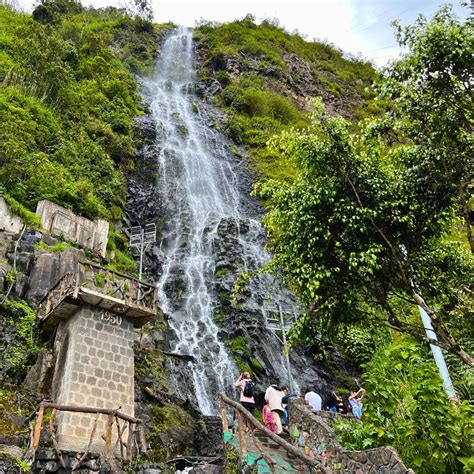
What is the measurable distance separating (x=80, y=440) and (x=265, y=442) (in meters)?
4.47

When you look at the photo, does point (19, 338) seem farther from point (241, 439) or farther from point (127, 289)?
point (241, 439)

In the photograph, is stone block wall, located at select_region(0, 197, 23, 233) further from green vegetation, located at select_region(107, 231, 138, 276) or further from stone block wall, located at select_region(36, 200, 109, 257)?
green vegetation, located at select_region(107, 231, 138, 276)

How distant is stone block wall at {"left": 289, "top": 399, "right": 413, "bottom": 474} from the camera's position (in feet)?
23.7

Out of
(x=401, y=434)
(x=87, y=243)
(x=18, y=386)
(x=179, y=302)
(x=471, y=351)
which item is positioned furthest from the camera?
(x=179, y=302)

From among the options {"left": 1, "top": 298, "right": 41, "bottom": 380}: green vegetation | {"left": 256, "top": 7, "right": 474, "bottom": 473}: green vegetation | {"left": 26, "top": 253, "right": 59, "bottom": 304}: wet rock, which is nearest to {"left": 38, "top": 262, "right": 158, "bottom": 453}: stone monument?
{"left": 1, "top": 298, "right": 41, "bottom": 380}: green vegetation

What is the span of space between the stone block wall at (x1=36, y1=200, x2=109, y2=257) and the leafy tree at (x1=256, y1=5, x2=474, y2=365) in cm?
1053

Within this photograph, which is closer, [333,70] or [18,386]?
[18,386]

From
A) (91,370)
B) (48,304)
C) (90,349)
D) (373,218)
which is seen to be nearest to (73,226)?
(48,304)

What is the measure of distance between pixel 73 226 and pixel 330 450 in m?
13.6

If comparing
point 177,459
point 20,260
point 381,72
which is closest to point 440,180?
point 381,72

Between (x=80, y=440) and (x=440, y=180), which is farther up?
(x=440, y=180)

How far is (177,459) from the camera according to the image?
39.3 feet

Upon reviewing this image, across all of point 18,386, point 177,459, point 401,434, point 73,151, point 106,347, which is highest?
point 73,151

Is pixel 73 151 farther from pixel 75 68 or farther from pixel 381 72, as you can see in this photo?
pixel 381 72
